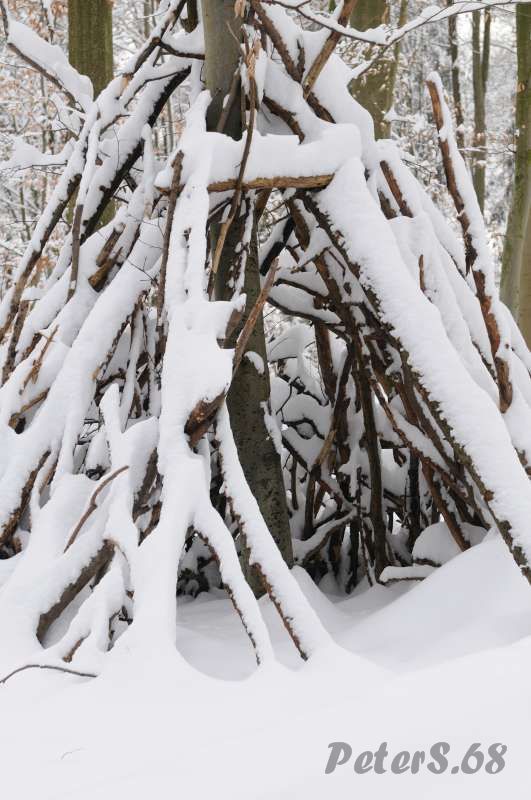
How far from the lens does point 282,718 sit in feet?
3.18

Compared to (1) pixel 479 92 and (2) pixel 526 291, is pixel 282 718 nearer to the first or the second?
(2) pixel 526 291

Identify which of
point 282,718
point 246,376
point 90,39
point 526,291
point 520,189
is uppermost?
point 90,39

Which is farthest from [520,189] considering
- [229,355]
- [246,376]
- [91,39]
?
[229,355]

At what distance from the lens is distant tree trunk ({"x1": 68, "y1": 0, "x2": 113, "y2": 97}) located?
367 centimetres

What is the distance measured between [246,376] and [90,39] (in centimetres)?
252

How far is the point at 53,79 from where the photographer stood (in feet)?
7.47

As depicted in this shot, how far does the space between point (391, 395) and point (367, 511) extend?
500mm

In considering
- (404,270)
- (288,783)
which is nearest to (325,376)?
(404,270)

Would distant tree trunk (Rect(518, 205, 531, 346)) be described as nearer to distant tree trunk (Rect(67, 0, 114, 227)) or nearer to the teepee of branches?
distant tree trunk (Rect(67, 0, 114, 227))

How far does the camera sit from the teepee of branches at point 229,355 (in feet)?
4.38

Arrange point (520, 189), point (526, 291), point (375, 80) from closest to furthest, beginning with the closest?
1. point (375, 80)
2. point (526, 291)
3. point (520, 189)

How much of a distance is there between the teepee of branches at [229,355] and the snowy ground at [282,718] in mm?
90

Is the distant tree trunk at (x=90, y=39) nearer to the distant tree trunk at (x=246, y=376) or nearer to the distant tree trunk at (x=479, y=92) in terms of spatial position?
the distant tree trunk at (x=246, y=376)

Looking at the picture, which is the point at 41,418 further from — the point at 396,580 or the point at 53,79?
the point at 53,79
